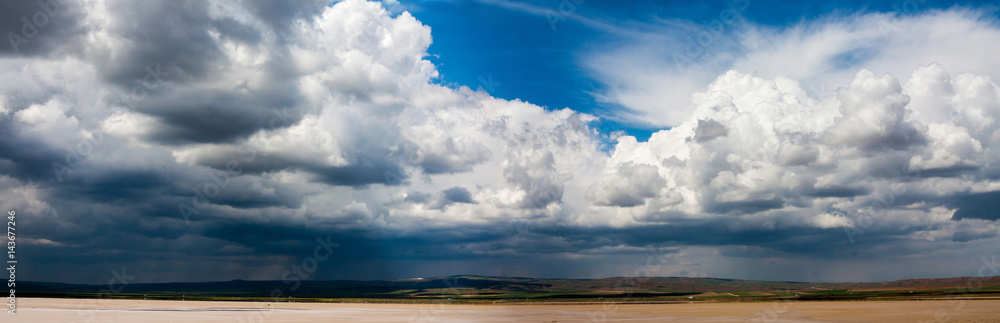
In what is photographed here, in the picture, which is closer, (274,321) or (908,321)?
(908,321)

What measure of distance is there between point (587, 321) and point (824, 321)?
1124 inches

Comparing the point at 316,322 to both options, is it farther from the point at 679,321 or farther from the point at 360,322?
the point at 679,321

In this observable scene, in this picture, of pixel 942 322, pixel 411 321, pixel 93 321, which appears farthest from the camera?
pixel 411 321

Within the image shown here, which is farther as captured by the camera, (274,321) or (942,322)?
(274,321)

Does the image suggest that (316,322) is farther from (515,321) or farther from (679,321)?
(679,321)

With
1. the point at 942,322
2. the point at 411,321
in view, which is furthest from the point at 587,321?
the point at 942,322

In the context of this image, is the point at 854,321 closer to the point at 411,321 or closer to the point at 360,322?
the point at 411,321

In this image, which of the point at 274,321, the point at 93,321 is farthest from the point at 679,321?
the point at 93,321

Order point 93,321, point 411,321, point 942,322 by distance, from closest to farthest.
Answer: point 942,322, point 93,321, point 411,321

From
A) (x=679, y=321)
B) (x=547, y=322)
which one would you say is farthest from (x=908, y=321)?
(x=547, y=322)

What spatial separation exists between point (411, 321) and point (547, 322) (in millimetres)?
17478

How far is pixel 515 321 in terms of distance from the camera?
75.1 metres

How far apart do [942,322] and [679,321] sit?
27.9m

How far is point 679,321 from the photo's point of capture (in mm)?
74625
